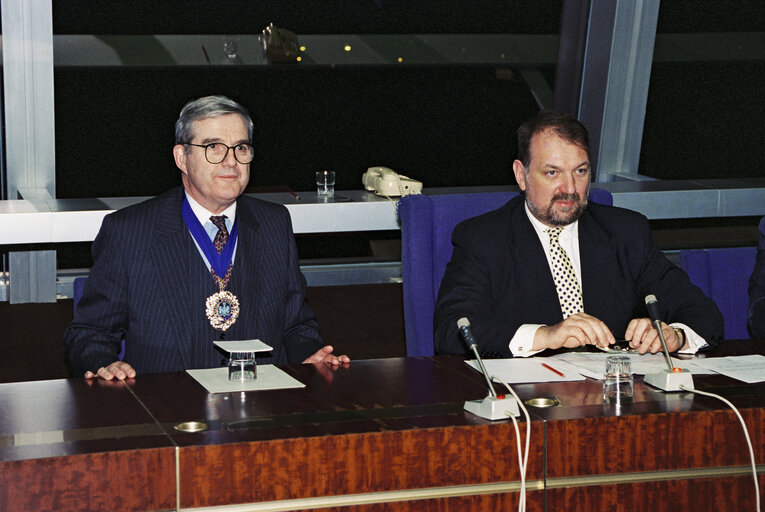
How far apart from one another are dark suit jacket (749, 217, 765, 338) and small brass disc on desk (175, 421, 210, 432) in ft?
6.11

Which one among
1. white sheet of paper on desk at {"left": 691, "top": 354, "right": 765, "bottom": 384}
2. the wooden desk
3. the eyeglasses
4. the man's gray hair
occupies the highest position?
the man's gray hair

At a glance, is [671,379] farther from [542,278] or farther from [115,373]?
[115,373]

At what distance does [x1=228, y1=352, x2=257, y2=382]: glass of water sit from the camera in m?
2.29

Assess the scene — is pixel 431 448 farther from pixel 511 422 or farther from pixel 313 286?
pixel 313 286

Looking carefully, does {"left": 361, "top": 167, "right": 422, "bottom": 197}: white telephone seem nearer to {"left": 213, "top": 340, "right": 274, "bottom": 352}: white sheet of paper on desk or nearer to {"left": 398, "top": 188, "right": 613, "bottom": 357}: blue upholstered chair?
{"left": 398, "top": 188, "right": 613, "bottom": 357}: blue upholstered chair

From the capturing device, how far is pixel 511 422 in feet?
6.48

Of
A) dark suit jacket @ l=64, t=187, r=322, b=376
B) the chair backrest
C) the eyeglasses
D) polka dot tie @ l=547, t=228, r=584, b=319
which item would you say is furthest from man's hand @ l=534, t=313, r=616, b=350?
the chair backrest

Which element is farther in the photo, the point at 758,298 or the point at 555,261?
the point at 758,298

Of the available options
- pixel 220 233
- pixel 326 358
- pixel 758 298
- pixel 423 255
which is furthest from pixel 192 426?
pixel 758 298

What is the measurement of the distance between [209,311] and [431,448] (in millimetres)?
987

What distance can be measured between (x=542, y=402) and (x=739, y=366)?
640mm

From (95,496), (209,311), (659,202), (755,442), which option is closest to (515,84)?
(659,202)

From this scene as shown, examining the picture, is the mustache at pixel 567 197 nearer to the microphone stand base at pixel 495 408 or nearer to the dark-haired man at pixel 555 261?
the dark-haired man at pixel 555 261

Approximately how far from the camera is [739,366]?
248cm
